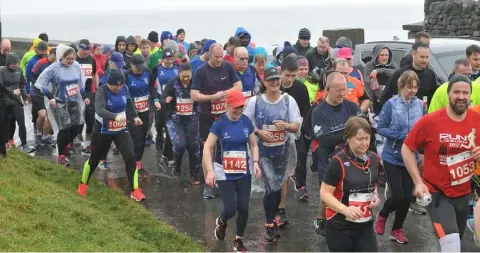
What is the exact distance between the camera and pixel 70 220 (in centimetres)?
884

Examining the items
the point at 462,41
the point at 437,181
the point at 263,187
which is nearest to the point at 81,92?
the point at 263,187

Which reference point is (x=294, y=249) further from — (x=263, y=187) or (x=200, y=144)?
(x=200, y=144)

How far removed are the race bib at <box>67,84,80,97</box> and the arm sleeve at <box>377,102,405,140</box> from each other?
5740 millimetres

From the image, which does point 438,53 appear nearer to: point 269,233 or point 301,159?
point 301,159

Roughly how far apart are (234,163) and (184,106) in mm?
3571

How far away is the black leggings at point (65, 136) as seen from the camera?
511 inches

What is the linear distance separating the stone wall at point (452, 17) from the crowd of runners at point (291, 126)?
9480mm

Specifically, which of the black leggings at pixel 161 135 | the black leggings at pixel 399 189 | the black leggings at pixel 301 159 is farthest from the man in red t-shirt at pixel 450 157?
the black leggings at pixel 161 135

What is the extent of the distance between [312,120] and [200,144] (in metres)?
3.94

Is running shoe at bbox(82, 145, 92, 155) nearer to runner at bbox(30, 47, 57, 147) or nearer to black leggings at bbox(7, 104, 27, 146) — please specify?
runner at bbox(30, 47, 57, 147)

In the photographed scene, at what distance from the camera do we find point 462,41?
14141mm

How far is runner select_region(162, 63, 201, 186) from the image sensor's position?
11.9m

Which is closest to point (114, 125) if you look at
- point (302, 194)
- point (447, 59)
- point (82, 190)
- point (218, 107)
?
point (82, 190)

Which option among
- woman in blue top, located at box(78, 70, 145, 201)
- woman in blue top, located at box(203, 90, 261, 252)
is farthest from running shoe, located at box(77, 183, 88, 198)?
woman in blue top, located at box(203, 90, 261, 252)
